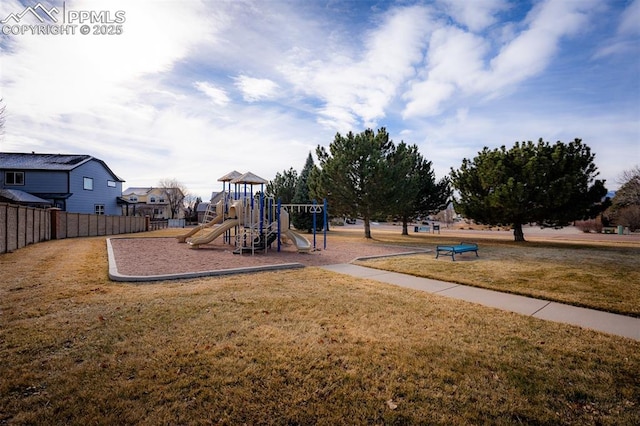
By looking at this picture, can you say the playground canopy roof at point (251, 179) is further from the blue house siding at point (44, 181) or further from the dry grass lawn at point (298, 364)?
the blue house siding at point (44, 181)

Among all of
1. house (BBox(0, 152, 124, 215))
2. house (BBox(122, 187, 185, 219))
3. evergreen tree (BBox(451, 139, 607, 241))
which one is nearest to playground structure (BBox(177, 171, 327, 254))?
evergreen tree (BBox(451, 139, 607, 241))

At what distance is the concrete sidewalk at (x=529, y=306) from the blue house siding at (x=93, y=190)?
33.1m

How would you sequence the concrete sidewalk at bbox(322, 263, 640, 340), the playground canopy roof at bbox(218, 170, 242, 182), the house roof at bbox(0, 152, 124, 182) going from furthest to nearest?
the house roof at bbox(0, 152, 124, 182), the playground canopy roof at bbox(218, 170, 242, 182), the concrete sidewalk at bbox(322, 263, 640, 340)

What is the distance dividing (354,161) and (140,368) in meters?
21.6

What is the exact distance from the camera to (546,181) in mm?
19594

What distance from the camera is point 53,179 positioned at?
1148 inches

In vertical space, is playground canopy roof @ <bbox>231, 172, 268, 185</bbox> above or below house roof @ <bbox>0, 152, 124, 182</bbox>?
below

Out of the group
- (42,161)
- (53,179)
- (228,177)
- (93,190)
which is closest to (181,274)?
(228,177)

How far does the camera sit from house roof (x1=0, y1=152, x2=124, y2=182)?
94.8ft

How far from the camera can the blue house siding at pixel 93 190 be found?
3031cm

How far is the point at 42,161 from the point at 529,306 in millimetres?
40484

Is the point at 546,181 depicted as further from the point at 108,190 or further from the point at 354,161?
the point at 108,190

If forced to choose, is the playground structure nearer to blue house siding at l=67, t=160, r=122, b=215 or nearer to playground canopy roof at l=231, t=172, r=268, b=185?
playground canopy roof at l=231, t=172, r=268, b=185

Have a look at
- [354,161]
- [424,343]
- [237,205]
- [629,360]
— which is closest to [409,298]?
[424,343]
